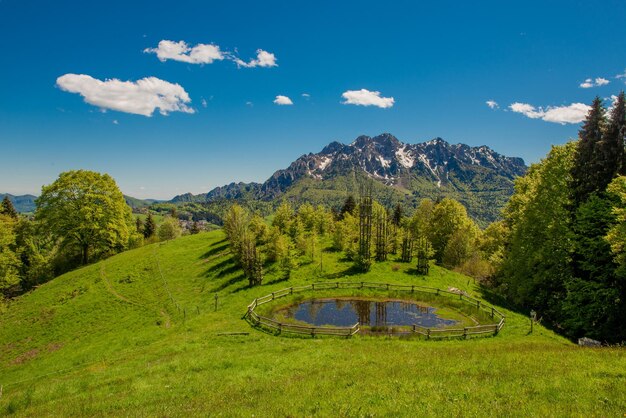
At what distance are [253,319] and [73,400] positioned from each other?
17.1 m

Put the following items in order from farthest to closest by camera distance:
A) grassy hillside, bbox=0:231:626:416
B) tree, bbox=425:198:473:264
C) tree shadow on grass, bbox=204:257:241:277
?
tree, bbox=425:198:473:264 < tree shadow on grass, bbox=204:257:241:277 < grassy hillside, bbox=0:231:626:416

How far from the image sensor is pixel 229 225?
6297cm

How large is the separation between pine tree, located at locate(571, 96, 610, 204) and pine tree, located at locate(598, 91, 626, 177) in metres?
0.36

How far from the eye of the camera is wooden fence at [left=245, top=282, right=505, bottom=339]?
96.4 feet

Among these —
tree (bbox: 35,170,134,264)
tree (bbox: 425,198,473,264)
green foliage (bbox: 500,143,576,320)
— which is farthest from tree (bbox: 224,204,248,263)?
tree (bbox: 425,198,473,264)

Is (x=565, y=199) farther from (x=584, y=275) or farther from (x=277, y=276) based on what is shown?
(x=277, y=276)

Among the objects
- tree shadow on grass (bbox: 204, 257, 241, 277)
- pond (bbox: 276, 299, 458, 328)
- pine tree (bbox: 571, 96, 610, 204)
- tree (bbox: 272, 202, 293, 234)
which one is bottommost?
pond (bbox: 276, 299, 458, 328)

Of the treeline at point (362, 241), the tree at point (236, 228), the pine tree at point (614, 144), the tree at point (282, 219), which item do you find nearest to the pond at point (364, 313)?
the treeline at point (362, 241)

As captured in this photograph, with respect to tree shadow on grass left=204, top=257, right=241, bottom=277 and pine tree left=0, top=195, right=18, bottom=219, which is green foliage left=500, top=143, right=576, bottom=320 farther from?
pine tree left=0, top=195, right=18, bottom=219

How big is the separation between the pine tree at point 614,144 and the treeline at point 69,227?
75880 millimetres

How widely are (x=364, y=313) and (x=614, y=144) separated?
29257 millimetres

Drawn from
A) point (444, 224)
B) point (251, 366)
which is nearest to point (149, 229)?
point (444, 224)

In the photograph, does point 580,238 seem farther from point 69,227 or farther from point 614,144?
point 69,227

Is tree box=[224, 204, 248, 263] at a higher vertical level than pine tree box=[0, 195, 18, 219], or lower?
lower
